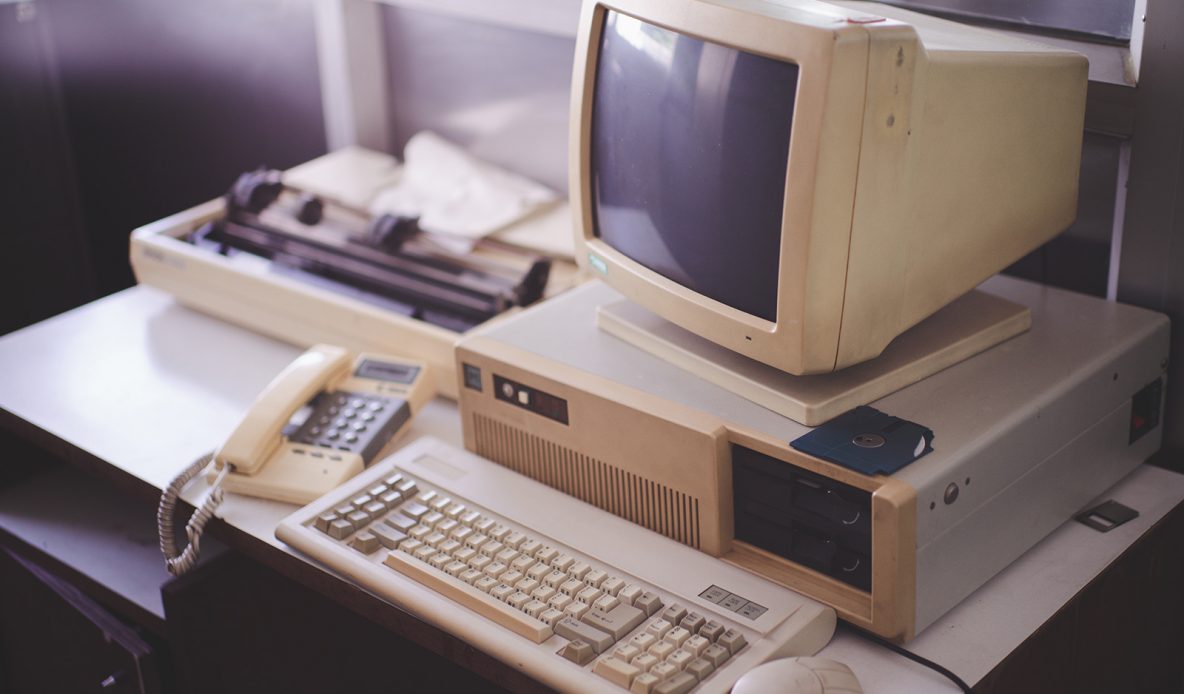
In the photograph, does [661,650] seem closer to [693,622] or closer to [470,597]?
[693,622]

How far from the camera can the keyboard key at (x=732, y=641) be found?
3.49 feet

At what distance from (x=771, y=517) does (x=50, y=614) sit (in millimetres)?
1097

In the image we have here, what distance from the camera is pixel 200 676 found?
1.50 m

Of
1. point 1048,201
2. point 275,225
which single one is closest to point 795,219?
point 1048,201

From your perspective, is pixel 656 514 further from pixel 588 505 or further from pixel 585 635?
pixel 585 635

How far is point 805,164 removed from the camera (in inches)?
40.6

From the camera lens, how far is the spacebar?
1103 millimetres

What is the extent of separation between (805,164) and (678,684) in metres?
0.47

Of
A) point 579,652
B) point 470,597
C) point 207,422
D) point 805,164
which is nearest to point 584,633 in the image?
point 579,652

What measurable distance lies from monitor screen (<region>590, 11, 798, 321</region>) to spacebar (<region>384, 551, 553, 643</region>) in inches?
14.8

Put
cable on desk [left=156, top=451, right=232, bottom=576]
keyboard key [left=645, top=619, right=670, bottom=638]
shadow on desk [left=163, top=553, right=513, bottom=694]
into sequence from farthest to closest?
shadow on desk [left=163, top=553, right=513, bottom=694] → cable on desk [left=156, top=451, right=232, bottom=576] → keyboard key [left=645, top=619, right=670, bottom=638]

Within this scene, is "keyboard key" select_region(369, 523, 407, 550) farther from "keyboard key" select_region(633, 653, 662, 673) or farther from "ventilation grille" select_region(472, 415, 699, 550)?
"keyboard key" select_region(633, 653, 662, 673)

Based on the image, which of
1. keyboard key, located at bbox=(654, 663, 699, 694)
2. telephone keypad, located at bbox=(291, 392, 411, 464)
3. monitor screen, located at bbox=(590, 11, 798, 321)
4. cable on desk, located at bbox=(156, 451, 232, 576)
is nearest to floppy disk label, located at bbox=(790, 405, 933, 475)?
monitor screen, located at bbox=(590, 11, 798, 321)

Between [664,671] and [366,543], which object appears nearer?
[664,671]
